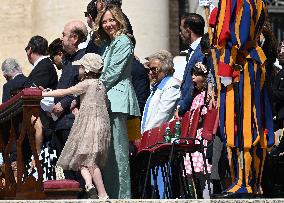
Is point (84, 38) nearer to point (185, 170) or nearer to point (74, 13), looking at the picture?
point (185, 170)

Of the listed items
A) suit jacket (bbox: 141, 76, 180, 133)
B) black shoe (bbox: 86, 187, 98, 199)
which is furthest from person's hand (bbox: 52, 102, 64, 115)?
black shoe (bbox: 86, 187, 98, 199)

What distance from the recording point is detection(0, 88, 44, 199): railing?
495 inches

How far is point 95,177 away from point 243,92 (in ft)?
4.94

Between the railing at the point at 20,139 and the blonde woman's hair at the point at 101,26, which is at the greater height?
the blonde woman's hair at the point at 101,26

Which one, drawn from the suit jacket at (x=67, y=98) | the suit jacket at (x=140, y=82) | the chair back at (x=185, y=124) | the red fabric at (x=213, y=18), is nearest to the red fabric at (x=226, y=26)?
the red fabric at (x=213, y=18)

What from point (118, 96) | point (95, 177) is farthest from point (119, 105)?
point (95, 177)

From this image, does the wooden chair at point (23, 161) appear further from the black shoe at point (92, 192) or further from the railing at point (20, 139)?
the black shoe at point (92, 192)

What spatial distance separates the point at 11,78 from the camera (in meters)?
16.0

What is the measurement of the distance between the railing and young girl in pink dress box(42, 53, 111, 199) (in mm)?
340

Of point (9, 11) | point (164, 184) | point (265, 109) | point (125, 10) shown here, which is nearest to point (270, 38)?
point (265, 109)

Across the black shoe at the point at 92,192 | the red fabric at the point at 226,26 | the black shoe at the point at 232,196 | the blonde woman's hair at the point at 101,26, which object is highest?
the blonde woman's hair at the point at 101,26

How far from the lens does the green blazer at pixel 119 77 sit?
13.3 metres

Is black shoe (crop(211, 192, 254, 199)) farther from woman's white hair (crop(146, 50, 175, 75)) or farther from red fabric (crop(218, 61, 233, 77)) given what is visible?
woman's white hair (crop(146, 50, 175, 75))

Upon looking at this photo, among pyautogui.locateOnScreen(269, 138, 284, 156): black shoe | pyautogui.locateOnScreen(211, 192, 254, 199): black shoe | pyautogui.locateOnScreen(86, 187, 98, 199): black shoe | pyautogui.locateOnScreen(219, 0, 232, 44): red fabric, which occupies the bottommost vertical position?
pyautogui.locateOnScreen(211, 192, 254, 199): black shoe
